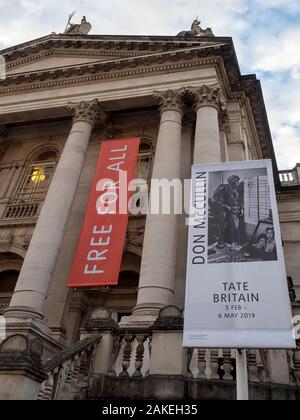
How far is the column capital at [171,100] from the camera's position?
14445 mm

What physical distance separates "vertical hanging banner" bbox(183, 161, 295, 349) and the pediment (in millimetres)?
10524

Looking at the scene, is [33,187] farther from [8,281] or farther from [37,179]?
[8,281]

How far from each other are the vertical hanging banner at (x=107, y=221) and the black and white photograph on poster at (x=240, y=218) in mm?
4882

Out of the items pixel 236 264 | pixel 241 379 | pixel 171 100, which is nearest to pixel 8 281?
pixel 171 100

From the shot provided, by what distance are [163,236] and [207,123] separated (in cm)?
461

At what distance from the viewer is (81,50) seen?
1742cm

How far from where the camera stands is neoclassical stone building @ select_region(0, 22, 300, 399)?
681cm

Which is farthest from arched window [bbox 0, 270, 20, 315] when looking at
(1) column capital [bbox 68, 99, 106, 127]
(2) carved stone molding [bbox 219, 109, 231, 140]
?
(2) carved stone molding [bbox 219, 109, 231, 140]

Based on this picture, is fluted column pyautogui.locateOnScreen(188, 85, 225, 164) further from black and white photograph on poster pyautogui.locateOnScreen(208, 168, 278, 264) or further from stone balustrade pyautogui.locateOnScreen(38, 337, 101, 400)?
stone balustrade pyautogui.locateOnScreen(38, 337, 101, 400)

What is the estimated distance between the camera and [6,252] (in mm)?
14969

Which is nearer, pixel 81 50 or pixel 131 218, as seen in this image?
pixel 131 218

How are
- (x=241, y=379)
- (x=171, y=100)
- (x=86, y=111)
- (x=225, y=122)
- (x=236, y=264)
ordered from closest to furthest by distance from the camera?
(x=241, y=379) < (x=236, y=264) < (x=171, y=100) < (x=225, y=122) < (x=86, y=111)

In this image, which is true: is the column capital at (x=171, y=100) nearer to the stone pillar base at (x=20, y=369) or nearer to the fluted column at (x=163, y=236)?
the fluted column at (x=163, y=236)

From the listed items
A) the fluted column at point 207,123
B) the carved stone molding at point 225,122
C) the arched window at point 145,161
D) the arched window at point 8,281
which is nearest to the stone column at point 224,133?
the carved stone molding at point 225,122
